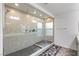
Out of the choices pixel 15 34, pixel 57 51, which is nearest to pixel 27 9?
pixel 15 34

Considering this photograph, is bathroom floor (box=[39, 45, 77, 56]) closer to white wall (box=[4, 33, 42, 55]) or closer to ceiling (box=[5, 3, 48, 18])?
white wall (box=[4, 33, 42, 55])

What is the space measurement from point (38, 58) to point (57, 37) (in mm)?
449

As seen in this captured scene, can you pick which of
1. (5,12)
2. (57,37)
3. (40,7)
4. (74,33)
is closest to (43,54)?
(57,37)

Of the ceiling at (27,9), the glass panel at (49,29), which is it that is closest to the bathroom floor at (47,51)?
the glass panel at (49,29)

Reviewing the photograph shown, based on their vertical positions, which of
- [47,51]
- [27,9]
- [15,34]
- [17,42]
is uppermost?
[27,9]

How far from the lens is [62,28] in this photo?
1.69 m

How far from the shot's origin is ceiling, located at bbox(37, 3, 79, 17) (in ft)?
5.41

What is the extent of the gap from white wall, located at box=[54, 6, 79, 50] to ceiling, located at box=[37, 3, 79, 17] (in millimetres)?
45

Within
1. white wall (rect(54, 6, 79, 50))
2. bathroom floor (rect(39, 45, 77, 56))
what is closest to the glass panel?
white wall (rect(54, 6, 79, 50))

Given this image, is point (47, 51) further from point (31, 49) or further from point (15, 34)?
point (15, 34)

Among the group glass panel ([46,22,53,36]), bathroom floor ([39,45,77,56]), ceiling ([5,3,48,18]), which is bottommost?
bathroom floor ([39,45,77,56])

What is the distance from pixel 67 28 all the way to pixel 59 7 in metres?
0.35

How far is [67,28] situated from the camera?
1669 mm

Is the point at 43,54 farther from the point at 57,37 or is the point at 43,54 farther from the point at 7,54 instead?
the point at 7,54
